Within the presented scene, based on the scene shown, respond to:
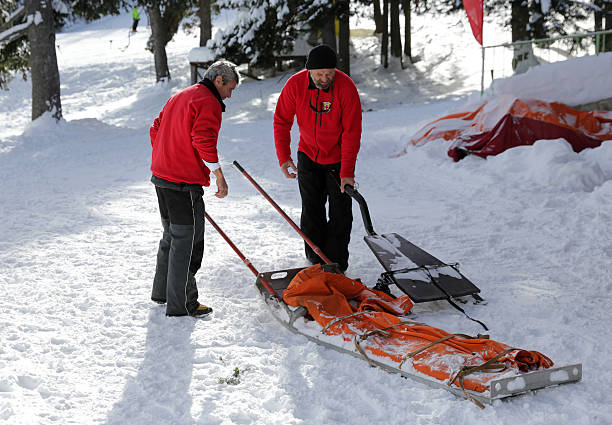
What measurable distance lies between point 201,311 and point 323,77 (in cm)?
185

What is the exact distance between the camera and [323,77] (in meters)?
4.41

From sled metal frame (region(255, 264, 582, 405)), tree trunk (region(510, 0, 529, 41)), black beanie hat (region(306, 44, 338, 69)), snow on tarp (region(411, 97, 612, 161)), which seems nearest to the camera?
sled metal frame (region(255, 264, 582, 405))

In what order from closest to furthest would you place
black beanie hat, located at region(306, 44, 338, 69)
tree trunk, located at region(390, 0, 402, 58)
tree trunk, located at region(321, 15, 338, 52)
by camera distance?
black beanie hat, located at region(306, 44, 338, 69) < tree trunk, located at region(321, 15, 338, 52) < tree trunk, located at region(390, 0, 402, 58)

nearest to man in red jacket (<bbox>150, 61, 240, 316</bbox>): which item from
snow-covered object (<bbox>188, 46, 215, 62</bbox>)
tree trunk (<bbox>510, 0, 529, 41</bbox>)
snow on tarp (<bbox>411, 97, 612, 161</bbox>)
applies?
snow on tarp (<bbox>411, 97, 612, 161</bbox>)

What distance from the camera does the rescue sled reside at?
2896 mm

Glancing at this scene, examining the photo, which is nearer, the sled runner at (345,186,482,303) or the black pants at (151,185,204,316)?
the black pants at (151,185,204,316)

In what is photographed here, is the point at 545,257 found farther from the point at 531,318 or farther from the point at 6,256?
the point at 6,256

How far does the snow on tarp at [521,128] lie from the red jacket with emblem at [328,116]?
402cm

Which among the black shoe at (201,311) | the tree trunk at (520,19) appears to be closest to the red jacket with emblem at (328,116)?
the black shoe at (201,311)

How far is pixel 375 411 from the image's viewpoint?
2.86 meters

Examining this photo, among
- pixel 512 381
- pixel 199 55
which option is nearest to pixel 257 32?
pixel 199 55

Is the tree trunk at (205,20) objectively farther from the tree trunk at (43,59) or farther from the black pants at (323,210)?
the black pants at (323,210)

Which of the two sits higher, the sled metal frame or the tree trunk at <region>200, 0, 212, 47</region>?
the tree trunk at <region>200, 0, 212, 47</region>

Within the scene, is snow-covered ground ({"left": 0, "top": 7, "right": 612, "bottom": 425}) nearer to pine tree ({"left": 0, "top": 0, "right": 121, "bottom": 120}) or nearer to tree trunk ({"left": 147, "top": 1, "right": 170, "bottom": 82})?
pine tree ({"left": 0, "top": 0, "right": 121, "bottom": 120})
